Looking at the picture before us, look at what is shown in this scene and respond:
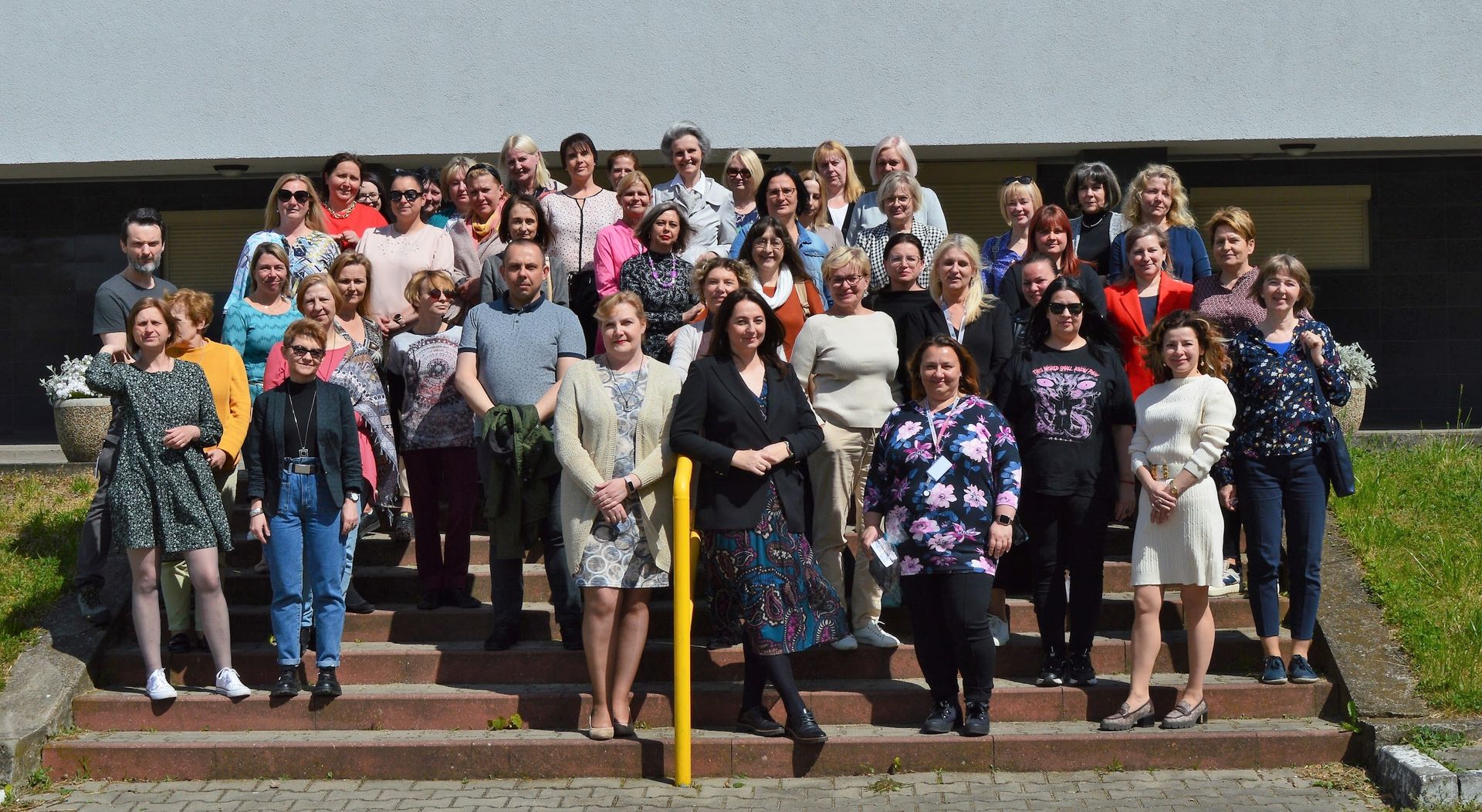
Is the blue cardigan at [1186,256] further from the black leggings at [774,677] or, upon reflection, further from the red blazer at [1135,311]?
the black leggings at [774,677]

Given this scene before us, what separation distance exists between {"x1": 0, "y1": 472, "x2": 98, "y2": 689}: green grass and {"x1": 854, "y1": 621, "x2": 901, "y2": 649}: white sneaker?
3.92 m

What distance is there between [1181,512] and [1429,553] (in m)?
1.81

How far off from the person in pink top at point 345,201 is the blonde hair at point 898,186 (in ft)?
9.77

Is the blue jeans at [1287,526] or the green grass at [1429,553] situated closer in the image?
the green grass at [1429,553]

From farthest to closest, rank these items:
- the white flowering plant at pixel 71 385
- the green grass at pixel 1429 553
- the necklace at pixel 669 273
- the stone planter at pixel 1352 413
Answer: the white flowering plant at pixel 71 385 → the stone planter at pixel 1352 413 → the necklace at pixel 669 273 → the green grass at pixel 1429 553

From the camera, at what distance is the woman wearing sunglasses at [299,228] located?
25.9ft

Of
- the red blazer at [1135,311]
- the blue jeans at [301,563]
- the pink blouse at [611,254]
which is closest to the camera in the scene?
the blue jeans at [301,563]

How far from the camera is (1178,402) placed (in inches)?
242

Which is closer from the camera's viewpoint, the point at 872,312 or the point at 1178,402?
the point at 1178,402

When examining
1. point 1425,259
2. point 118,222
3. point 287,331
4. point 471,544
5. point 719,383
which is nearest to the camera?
point 719,383

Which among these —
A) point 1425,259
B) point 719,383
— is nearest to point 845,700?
point 719,383

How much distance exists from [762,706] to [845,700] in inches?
15.1

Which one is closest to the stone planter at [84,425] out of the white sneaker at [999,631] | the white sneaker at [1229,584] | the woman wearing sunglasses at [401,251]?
the woman wearing sunglasses at [401,251]

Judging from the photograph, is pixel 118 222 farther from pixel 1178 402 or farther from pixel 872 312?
pixel 1178 402
